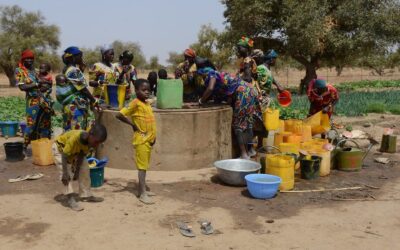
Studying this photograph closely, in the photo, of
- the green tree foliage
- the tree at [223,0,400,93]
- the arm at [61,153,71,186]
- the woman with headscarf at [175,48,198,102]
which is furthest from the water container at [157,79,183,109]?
the green tree foliage

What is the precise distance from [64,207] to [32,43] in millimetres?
31012

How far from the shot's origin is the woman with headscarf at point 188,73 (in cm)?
694

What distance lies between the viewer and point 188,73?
7.04m

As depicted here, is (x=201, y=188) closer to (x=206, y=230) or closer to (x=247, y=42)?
(x=206, y=230)

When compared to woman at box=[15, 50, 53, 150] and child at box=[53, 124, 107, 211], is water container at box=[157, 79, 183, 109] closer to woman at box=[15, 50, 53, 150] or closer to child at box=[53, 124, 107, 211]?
child at box=[53, 124, 107, 211]

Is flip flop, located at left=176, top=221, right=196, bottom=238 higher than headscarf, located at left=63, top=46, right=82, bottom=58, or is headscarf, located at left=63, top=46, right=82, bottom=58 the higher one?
headscarf, located at left=63, top=46, right=82, bottom=58

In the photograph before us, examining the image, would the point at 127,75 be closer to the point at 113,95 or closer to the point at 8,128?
the point at 113,95

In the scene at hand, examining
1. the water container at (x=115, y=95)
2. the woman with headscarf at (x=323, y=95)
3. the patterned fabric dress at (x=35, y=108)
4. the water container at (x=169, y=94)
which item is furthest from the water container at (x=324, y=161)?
the patterned fabric dress at (x=35, y=108)

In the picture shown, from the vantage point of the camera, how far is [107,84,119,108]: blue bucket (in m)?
6.41

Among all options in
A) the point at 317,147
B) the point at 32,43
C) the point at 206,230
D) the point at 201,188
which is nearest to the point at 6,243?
the point at 206,230

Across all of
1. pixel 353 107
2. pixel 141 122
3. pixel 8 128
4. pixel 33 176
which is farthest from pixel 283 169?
pixel 353 107

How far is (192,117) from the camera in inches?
247

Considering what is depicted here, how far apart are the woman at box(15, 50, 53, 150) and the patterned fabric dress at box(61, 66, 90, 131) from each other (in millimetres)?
931

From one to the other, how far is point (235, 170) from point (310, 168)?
1114mm
